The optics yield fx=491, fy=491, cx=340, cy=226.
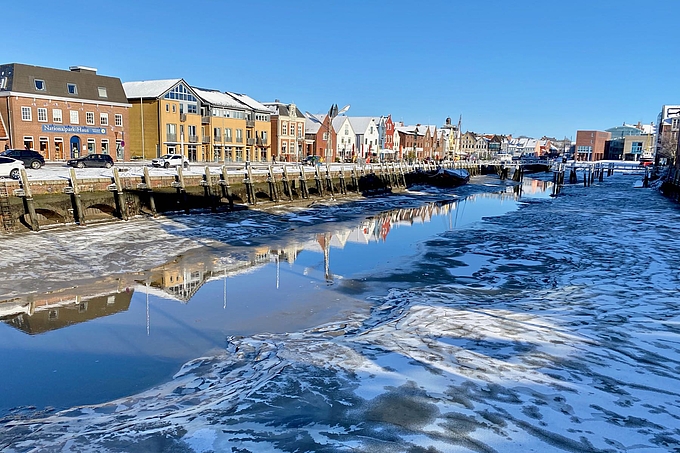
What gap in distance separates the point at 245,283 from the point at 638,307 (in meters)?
10.3

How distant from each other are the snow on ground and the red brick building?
190712mm

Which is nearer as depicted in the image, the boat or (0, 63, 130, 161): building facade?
(0, 63, 130, 161): building facade

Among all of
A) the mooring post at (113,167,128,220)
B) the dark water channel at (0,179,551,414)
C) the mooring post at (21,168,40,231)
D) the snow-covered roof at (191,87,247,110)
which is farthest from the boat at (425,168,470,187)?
the mooring post at (21,168,40,231)

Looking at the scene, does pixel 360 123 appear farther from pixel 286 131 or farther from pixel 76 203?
pixel 76 203

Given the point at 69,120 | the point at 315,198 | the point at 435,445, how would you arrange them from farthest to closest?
the point at 69,120 < the point at 315,198 < the point at 435,445

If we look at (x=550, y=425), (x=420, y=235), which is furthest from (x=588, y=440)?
(x=420, y=235)

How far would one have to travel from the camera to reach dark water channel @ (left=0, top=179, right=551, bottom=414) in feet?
27.5

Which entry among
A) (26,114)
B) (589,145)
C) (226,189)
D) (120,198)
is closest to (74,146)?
(26,114)

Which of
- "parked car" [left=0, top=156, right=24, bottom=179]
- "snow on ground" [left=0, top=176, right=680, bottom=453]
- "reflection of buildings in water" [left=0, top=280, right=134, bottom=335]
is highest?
"parked car" [left=0, top=156, right=24, bottom=179]

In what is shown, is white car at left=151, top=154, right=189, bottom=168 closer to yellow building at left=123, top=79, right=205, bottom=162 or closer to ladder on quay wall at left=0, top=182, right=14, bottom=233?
yellow building at left=123, top=79, right=205, bottom=162

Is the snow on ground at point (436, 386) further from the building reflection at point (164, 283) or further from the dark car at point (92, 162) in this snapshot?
the dark car at point (92, 162)

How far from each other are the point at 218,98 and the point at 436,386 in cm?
6687

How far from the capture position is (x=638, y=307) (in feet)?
36.4

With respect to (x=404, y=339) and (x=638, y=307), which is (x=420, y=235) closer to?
(x=638, y=307)
